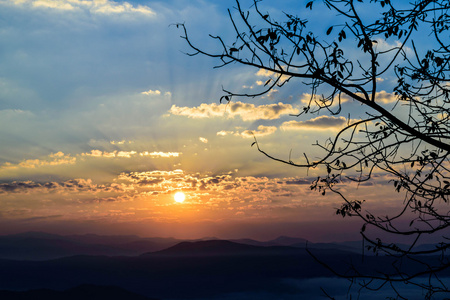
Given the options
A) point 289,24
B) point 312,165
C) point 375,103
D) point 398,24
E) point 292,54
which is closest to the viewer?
point 375,103

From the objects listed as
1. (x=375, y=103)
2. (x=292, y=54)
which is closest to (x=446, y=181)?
(x=375, y=103)

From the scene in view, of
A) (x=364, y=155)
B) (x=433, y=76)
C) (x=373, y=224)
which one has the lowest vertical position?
(x=373, y=224)

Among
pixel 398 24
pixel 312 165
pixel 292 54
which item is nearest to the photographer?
pixel 292 54

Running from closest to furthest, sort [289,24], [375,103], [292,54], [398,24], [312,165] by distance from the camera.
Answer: [375,103], [292,54], [312,165], [289,24], [398,24]

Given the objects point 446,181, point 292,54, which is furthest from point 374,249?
point 292,54

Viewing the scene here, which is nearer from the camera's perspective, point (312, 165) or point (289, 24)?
point (312, 165)

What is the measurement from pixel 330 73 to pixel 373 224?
104 inches

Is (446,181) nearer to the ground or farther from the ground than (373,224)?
farther from the ground

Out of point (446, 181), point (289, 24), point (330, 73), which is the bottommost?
point (446, 181)

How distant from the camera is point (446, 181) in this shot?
6668 millimetres

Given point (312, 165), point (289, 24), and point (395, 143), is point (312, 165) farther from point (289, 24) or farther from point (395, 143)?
point (289, 24)

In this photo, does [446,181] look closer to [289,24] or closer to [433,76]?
[433,76]

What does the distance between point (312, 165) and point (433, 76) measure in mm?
3526

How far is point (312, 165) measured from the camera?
21.3 ft
